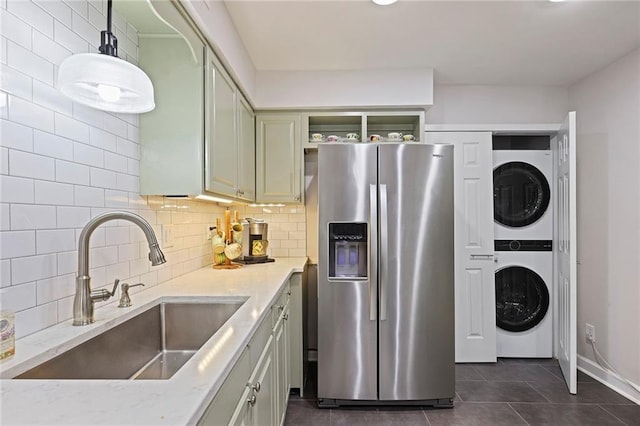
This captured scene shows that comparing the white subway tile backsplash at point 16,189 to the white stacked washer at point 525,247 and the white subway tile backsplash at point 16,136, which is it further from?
the white stacked washer at point 525,247

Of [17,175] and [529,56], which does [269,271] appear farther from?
[529,56]

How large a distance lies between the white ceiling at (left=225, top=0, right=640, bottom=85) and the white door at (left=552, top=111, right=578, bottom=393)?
1.74 ft

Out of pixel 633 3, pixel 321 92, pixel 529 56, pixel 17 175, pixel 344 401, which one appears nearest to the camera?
pixel 17 175

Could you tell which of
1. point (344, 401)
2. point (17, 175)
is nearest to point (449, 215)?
point (344, 401)

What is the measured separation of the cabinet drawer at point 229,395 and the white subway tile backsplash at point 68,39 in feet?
4.04

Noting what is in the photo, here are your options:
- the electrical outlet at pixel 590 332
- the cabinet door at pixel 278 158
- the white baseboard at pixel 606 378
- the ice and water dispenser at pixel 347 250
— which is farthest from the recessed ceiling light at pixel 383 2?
the white baseboard at pixel 606 378

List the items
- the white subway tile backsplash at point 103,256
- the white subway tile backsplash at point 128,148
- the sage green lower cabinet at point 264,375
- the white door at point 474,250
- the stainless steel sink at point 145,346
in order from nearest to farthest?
the sage green lower cabinet at point 264,375
the stainless steel sink at point 145,346
the white subway tile backsplash at point 103,256
the white subway tile backsplash at point 128,148
the white door at point 474,250

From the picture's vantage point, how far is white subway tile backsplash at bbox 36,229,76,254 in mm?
1098

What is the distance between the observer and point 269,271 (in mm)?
2330

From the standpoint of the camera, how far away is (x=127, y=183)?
1.60m

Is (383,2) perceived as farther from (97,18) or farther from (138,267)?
(138,267)

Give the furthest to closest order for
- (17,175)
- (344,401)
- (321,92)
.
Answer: (321,92) → (344,401) → (17,175)

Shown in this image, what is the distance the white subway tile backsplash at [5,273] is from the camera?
966 millimetres

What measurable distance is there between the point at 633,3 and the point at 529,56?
0.68 metres
